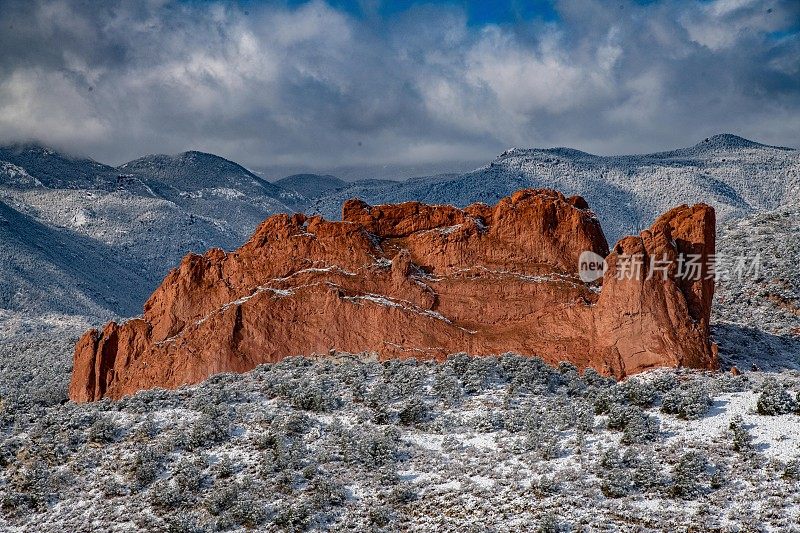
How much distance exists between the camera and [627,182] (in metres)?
176

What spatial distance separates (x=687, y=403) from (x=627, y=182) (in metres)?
151

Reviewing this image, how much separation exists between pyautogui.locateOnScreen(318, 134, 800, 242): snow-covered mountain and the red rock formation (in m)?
109

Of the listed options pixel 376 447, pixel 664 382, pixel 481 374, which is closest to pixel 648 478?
pixel 664 382

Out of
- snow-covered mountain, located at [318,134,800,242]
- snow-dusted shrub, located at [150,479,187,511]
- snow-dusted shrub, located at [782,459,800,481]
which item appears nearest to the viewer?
snow-dusted shrub, located at [782,459,800,481]

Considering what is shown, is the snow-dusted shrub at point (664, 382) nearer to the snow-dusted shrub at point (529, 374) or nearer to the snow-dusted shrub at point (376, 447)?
the snow-dusted shrub at point (529, 374)

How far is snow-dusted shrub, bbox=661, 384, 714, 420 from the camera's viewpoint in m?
30.2

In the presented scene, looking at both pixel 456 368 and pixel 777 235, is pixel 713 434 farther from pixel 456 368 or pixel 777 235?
pixel 777 235

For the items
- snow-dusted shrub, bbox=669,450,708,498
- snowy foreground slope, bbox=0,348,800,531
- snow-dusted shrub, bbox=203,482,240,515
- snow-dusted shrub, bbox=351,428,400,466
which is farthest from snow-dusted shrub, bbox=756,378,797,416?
snow-dusted shrub, bbox=203,482,240,515

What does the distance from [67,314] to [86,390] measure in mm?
88625

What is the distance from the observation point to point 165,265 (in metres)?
186

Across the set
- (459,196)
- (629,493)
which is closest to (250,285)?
(629,493)

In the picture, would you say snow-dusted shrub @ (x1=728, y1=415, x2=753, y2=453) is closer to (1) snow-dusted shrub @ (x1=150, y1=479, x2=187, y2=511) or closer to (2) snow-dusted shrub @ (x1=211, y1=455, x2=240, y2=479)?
(2) snow-dusted shrub @ (x1=211, y1=455, x2=240, y2=479)

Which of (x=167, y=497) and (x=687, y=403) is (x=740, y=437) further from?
(x=167, y=497)

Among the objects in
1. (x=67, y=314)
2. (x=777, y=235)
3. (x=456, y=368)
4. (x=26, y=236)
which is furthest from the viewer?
(x=26, y=236)
